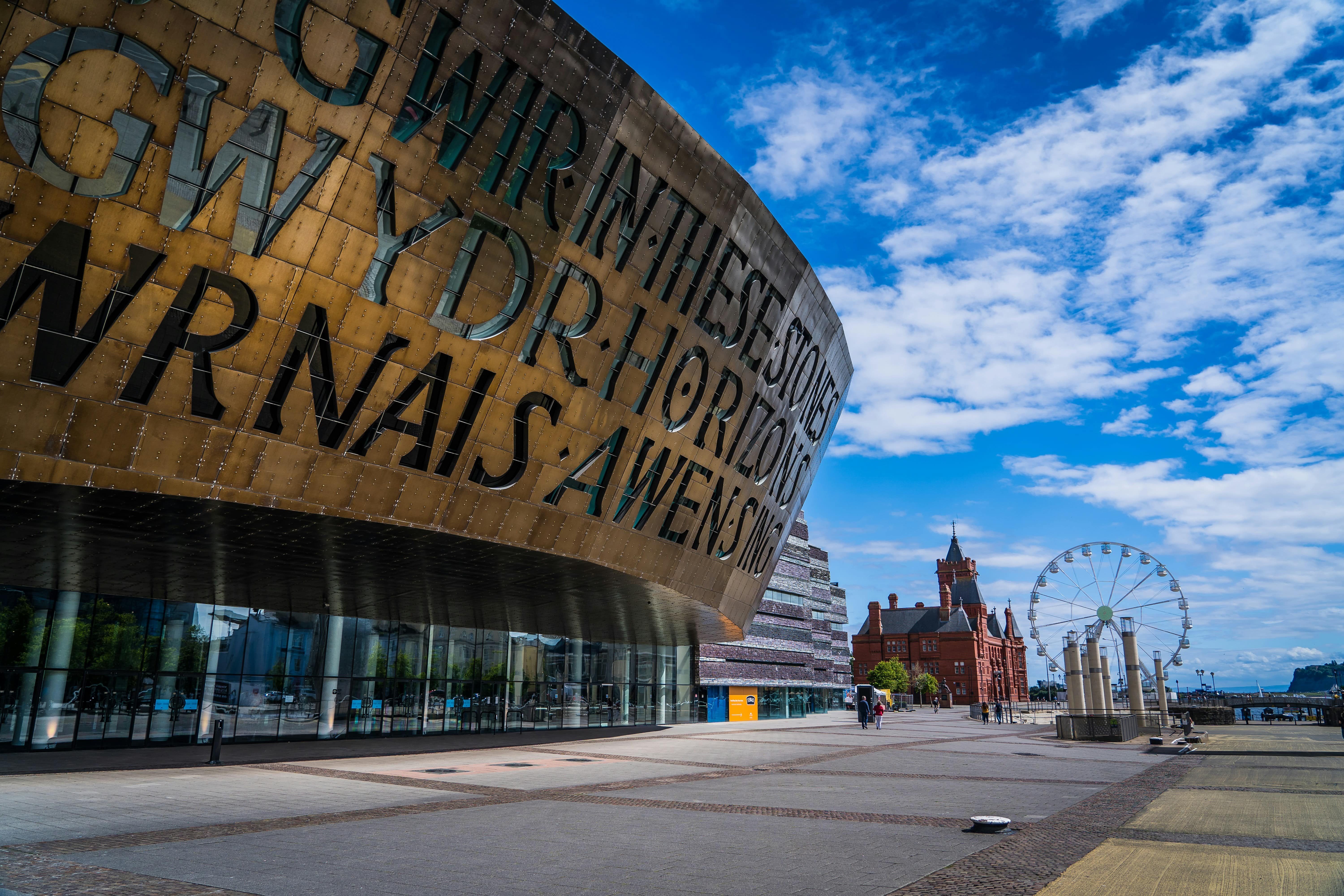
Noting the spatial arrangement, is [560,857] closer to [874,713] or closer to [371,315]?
[371,315]

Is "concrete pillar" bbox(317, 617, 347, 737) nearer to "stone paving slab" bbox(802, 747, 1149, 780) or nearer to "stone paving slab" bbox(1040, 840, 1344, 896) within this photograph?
"stone paving slab" bbox(802, 747, 1149, 780)

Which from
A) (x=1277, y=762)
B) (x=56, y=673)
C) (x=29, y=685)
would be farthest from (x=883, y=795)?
(x=29, y=685)

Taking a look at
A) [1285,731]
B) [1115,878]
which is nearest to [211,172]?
[1115,878]

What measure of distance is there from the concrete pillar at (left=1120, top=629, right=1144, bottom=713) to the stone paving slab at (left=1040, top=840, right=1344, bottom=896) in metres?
45.9

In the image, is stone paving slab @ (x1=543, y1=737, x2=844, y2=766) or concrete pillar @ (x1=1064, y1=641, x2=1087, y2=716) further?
concrete pillar @ (x1=1064, y1=641, x2=1087, y2=716)

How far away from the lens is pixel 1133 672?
5444 centimetres

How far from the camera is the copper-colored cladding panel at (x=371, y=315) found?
50.9ft

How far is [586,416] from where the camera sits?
79.8ft

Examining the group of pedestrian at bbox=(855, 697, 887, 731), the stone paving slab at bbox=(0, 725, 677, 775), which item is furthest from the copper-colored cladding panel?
the group of pedestrian at bbox=(855, 697, 887, 731)

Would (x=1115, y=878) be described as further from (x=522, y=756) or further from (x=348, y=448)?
(x=522, y=756)

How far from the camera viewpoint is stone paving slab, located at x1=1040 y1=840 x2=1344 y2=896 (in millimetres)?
9305

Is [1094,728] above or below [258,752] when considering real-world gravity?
below

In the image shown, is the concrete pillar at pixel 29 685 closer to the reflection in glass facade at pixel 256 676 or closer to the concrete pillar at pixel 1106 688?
the reflection in glass facade at pixel 256 676

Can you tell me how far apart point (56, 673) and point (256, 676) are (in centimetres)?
642
